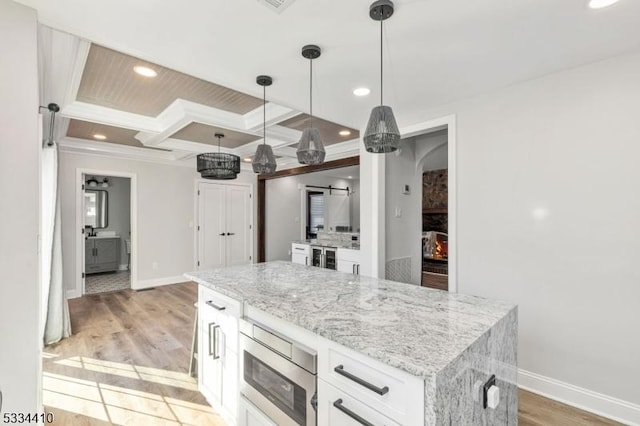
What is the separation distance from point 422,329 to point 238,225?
6.00 m

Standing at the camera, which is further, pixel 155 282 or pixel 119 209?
pixel 119 209

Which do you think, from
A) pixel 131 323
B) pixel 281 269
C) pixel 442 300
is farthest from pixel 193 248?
pixel 442 300

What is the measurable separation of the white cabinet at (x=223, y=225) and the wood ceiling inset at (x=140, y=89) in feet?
9.41

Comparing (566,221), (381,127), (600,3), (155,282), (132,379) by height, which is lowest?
(132,379)

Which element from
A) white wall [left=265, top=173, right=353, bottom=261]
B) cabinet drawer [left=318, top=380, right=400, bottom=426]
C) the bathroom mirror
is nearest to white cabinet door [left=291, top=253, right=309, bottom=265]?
white wall [left=265, top=173, right=353, bottom=261]

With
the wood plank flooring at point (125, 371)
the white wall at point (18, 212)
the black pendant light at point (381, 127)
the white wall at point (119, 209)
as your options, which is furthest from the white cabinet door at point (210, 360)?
the white wall at point (119, 209)

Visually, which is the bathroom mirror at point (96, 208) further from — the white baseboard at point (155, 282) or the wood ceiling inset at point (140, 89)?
the wood ceiling inset at point (140, 89)

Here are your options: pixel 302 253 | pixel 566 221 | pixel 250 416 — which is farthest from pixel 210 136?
pixel 566 221

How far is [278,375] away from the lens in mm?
1535

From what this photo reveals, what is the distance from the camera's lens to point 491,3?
1.56 m

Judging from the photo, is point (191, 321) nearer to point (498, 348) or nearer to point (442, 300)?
point (442, 300)

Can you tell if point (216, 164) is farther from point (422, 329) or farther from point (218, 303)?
point (422, 329)

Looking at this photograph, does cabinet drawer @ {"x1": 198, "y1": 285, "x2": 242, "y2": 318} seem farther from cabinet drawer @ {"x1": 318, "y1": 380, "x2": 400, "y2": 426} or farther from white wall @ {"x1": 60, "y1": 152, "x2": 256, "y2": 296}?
white wall @ {"x1": 60, "y1": 152, "x2": 256, "y2": 296}

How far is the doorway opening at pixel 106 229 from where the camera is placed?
6674 mm
